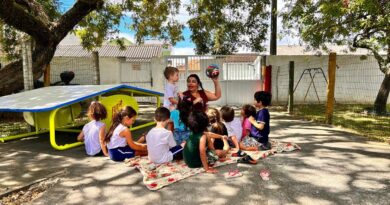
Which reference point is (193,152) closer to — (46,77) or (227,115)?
(227,115)

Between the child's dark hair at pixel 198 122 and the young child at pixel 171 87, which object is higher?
the young child at pixel 171 87

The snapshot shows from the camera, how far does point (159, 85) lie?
13.2m

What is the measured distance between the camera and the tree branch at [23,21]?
7.23 meters

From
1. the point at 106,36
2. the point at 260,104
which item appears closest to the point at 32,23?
the point at 106,36

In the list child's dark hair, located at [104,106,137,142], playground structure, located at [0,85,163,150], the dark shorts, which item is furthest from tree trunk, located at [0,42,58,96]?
the dark shorts

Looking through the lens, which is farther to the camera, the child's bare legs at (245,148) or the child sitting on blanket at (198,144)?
the child's bare legs at (245,148)

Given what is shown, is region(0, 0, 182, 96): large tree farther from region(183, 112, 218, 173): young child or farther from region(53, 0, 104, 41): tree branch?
region(183, 112, 218, 173): young child

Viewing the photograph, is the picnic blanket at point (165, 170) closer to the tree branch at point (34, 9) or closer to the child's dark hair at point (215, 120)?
the child's dark hair at point (215, 120)

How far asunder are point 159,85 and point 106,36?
288cm

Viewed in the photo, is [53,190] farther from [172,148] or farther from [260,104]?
[260,104]

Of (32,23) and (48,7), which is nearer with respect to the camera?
(32,23)

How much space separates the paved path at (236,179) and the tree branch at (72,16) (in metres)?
4.25

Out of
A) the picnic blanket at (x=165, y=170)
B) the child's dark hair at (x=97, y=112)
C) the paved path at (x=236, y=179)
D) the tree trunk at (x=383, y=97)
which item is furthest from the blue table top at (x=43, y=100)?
the tree trunk at (x=383, y=97)

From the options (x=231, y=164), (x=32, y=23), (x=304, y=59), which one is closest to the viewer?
(x=231, y=164)
